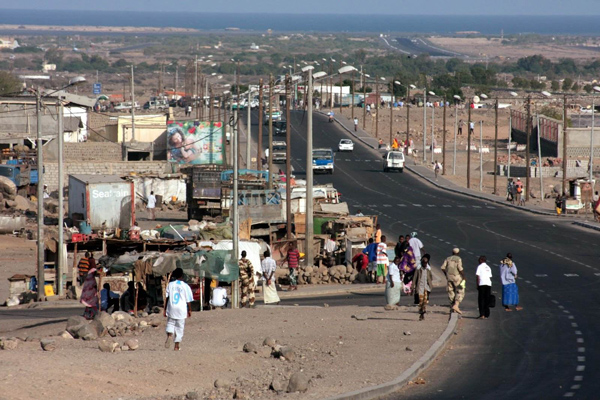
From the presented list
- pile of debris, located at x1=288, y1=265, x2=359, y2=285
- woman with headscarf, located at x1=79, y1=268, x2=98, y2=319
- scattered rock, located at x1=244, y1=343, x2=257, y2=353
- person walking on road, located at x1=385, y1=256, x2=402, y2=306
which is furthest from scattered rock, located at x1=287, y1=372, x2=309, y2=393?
pile of debris, located at x1=288, y1=265, x2=359, y2=285

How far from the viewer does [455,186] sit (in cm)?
6512

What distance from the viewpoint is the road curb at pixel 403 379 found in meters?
15.1

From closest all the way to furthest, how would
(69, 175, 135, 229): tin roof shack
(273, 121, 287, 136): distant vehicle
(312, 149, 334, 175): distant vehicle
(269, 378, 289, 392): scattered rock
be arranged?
(269, 378, 289, 392): scattered rock < (69, 175, 135, 229): tin roof shack < (312, 149, 334, 175): distant vehicle < (273, 121, 287, 136): distant vehicle

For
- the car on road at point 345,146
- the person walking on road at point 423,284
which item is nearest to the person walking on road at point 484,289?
the person walking on road at point 423,284

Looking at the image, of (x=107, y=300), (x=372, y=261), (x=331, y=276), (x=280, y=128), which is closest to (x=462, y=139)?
(x=280, y=128)

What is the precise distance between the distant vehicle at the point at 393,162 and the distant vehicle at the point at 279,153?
697cm

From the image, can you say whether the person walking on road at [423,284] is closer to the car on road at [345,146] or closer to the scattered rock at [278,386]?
the scattered rock at [278,386]

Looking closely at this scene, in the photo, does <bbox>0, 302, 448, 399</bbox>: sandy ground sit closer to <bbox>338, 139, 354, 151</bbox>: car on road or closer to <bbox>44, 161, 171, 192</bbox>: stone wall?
<bbox>44, 161, 171, 192</bbox>: stone wall

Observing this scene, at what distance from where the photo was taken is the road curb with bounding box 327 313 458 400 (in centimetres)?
1513

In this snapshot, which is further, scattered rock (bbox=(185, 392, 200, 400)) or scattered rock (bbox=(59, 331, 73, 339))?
scattered rock (bbox=(59, 331, 73, 339))

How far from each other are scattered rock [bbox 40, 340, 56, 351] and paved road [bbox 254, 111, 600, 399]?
237 inches

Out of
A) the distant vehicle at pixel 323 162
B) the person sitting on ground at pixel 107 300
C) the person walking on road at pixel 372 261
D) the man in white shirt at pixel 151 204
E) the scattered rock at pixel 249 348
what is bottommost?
the distant vehicle at pixel 323 162

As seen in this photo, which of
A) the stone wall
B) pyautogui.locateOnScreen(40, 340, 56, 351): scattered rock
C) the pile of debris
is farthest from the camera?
the stone wall

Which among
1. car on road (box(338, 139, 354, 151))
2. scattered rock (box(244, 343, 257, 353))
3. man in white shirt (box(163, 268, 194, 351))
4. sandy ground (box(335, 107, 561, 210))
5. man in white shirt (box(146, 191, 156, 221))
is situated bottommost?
sandy ground (box(335, 107, 561, 210))
